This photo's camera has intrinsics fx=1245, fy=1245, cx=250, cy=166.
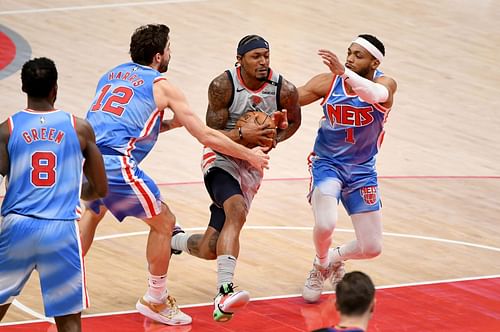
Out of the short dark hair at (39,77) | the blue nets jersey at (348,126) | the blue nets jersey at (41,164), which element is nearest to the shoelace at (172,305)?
the blue nets jersey at (348,126)

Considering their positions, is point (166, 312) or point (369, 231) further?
point (369, 231)

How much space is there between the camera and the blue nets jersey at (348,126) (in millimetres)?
10391

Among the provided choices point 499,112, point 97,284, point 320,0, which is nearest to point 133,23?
point 320,0

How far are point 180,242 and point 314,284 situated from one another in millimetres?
1197

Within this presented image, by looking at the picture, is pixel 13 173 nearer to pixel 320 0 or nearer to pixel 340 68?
pixel 340 68

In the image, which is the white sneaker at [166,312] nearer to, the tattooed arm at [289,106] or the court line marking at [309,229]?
the tattooed arm at [289,106]

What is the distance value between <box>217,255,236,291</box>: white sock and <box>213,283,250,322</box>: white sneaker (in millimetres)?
134

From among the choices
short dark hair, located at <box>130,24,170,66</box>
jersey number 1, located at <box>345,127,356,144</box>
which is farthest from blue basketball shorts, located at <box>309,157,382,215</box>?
short dark hair, located at <box>130,24,170,66</box>

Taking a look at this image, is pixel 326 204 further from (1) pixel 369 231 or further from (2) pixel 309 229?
(2) pixel 309 229

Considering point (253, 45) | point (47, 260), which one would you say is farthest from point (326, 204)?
point (47, 260)

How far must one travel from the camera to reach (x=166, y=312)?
9930 mm

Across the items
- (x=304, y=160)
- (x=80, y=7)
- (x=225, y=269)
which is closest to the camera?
(x=225, y=269)

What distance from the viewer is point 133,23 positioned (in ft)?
62.0

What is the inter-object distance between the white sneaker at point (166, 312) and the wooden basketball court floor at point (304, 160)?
82mm
